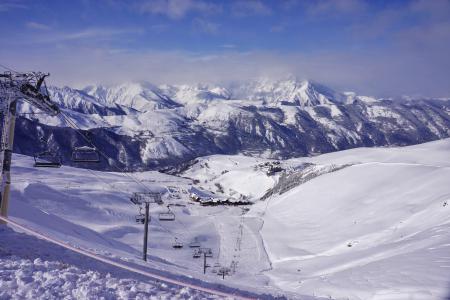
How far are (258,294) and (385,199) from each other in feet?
190

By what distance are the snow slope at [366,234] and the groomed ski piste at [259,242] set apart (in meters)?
0.18

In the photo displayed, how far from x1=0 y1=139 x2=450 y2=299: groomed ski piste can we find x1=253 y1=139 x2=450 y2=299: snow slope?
0.18 metres

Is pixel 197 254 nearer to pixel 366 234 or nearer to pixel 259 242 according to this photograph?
A: pixel 259 242

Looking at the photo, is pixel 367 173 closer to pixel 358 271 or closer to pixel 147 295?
pixel 358 271

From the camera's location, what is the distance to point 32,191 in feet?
234

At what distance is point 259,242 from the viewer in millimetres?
71625

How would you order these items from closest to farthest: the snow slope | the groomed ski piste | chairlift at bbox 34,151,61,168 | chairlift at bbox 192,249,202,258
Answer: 1. the groomed ski piste
2. chairlift at bbox 34,151,61,168
3. the snow slope
4. chairlift at bbox 192,249,202,258

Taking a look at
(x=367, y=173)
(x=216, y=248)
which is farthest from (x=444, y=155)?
(x=216, y=248)

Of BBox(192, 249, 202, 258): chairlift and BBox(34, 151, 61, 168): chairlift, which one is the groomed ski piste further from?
BBox(34, 151, 61, 168): chairlift

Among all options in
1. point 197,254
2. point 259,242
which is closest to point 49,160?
point 197,254

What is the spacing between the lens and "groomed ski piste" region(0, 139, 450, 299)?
42.2 ft

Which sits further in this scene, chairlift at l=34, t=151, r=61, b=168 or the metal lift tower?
chairlift at l=34, t=151, r=61, b=168

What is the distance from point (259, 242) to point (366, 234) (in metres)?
22.6

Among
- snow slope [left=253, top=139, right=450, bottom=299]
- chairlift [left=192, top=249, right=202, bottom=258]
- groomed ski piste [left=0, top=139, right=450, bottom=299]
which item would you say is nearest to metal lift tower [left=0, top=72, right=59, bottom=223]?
groomed ski piste [left=0, top=139, right=450, bottom=299]
